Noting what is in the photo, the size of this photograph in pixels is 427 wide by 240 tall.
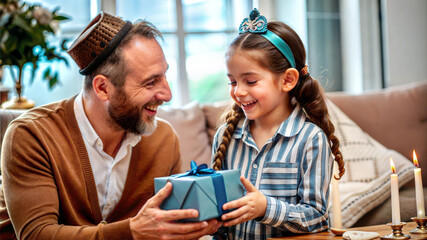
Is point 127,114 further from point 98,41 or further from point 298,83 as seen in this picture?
point 298,83

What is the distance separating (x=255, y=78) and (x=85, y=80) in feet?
2.09

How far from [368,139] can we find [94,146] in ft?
5.33

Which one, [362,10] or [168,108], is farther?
[362,10]

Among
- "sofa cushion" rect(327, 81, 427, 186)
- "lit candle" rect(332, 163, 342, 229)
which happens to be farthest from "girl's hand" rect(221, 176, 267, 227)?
"sofa cushion" rect(327, 81, 427, 186)

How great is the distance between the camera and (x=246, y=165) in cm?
149

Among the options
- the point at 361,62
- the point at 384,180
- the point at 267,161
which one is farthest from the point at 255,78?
the point at 361,62

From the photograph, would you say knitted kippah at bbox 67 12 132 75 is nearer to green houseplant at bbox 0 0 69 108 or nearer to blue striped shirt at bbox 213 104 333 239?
blue striped shirt at bbox 213 104 333 239

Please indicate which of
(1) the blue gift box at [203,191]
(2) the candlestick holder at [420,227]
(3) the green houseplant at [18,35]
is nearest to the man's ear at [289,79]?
(1) the blue gift box at [203,191]

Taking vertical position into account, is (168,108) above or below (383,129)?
above

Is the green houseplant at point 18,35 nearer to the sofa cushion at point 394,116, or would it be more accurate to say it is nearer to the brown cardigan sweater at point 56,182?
the brown cardigan sweater at point 56,182

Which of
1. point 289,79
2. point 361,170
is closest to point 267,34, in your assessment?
point 289,79

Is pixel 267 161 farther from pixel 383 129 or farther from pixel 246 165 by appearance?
pixel 383 129

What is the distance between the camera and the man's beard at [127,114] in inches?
62.7

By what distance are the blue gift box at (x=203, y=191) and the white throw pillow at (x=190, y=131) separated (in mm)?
1315
